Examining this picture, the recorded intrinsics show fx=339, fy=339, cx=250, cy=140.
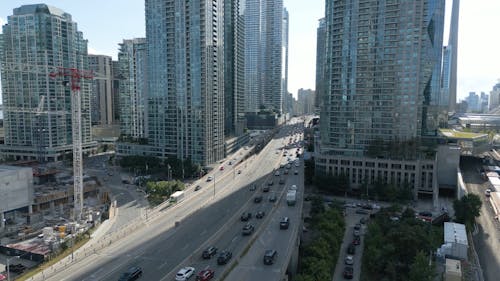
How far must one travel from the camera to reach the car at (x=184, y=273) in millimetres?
43169

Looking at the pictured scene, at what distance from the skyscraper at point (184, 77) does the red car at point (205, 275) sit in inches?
3536

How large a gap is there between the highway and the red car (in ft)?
6.56

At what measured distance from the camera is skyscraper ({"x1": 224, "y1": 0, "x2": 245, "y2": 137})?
17900 cm

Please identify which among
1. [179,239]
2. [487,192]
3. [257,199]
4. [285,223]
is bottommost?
[487,192]

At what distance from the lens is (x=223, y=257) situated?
159ft

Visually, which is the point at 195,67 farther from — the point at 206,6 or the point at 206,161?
the point at 206,161

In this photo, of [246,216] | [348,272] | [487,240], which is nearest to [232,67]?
[246,216]

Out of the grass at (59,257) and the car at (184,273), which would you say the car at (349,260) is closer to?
the car at (184,273)

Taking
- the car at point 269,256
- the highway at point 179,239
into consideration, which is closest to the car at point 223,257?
the highway at point 179,239

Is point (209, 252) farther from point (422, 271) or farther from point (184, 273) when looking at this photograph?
point (422, 271)

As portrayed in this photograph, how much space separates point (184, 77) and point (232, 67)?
56.9 m

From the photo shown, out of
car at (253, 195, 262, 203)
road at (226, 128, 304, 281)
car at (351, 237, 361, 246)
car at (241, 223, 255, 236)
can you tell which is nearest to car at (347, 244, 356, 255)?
car at (351, 237, 361, 246)

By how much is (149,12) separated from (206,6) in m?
25.4

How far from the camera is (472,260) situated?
60000 millimetres
